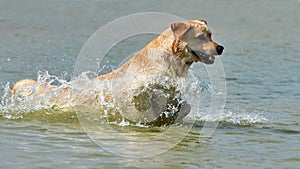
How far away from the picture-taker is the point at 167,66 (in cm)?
907

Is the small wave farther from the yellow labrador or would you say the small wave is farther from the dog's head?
the dog's head

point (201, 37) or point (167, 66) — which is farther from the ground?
point (201, 37)

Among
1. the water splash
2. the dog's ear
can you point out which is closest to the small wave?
the water splash

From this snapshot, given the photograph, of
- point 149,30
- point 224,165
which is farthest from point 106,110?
point 149,30

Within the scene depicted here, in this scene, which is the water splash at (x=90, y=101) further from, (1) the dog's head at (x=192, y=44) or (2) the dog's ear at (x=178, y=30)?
(2) the dog's ear at (x=178, y=30)

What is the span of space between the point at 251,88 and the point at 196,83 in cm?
376

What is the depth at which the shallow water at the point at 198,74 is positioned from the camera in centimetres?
725

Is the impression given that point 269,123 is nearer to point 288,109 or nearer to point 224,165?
point 288,109

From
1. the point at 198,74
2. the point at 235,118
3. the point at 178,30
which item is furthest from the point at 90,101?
the point at 198,74

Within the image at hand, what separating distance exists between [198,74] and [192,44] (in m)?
5.57

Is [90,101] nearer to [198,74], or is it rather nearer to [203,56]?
[203,56]

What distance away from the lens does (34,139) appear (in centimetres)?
796

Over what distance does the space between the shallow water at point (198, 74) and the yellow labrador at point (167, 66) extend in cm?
26

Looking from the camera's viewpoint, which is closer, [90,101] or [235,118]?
[90,101]
